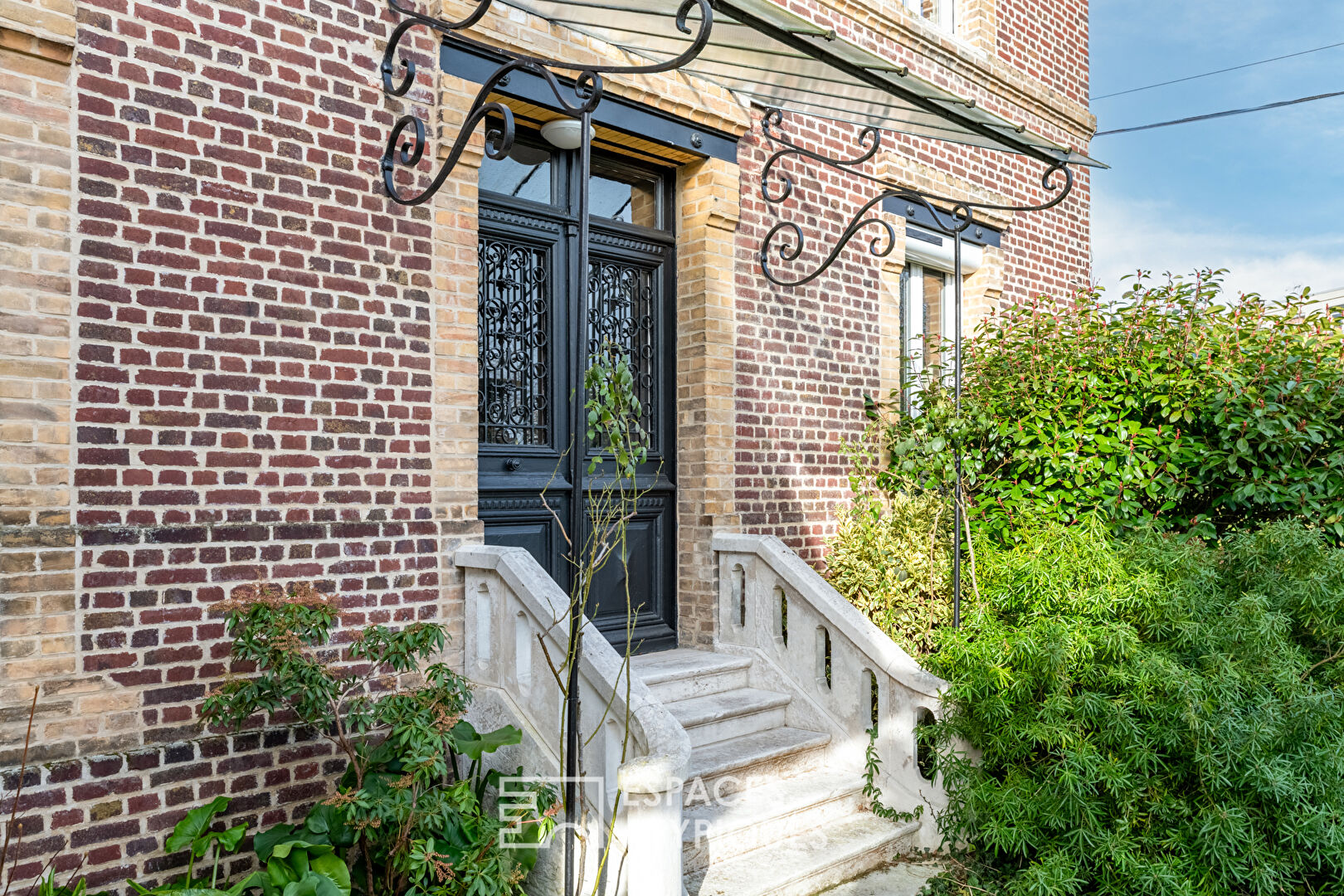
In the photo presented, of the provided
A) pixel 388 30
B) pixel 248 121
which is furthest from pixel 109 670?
pixel 388 30

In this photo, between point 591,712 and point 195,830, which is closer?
point 195,830

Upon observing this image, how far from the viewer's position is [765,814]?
3.98 m

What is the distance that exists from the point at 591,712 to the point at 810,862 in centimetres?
121

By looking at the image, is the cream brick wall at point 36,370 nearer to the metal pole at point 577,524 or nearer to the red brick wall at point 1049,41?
the metal pole at point 577,524

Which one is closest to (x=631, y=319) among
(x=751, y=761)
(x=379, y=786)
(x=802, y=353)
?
(x=802, y=353)

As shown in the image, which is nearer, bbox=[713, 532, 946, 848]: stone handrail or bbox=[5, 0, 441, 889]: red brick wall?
bbox=[5, 0, 441, 889]: red brick wall

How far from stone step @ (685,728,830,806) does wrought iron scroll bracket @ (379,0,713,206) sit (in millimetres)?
2764

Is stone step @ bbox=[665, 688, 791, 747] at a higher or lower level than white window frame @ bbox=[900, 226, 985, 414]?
lower

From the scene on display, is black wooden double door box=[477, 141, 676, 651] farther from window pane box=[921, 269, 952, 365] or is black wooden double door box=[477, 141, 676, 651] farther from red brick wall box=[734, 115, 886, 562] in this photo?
window pane box=[921, 269, 952, 365]

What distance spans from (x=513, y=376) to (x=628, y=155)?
61.7 inches

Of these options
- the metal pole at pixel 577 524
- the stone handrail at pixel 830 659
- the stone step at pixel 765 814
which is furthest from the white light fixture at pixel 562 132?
the stone step at pixel 765 814

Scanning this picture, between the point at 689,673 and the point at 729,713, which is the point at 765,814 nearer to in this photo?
the point at 729,713

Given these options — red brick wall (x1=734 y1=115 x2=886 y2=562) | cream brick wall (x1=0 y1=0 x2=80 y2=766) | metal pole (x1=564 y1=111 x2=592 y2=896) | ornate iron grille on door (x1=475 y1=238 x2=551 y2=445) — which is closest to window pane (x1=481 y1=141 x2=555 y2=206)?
ornate iron grille on door (x1=475 y1=238 x2=551 y2=445)

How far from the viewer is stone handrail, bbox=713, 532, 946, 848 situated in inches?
173
